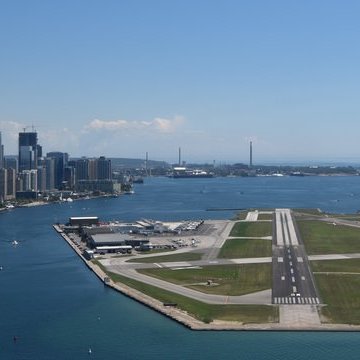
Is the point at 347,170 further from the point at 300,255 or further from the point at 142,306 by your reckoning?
the point at 142,306

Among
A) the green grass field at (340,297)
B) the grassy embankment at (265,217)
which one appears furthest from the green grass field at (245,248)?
the grassy embankment at (265,217)

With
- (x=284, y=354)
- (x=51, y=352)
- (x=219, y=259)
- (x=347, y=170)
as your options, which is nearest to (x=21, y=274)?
(x=219, y=259)

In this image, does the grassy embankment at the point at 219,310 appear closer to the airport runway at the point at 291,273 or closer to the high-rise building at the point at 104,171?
the airport runway at the point at 291,273

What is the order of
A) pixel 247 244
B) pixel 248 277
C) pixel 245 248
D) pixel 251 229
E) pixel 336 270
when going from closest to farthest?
pixel 248 277
pixel 336 270
pixel 245 248
pixel 247 244
pixel 251 229

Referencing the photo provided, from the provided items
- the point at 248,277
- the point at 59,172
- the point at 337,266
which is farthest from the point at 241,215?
the point at 59,172

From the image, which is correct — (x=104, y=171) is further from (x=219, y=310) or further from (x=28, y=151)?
(x=219, y=310)

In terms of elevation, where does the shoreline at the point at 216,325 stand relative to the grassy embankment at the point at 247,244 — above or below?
below

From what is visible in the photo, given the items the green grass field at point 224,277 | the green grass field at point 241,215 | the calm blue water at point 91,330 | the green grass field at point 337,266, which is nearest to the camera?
the calm blue water at point 91,330
